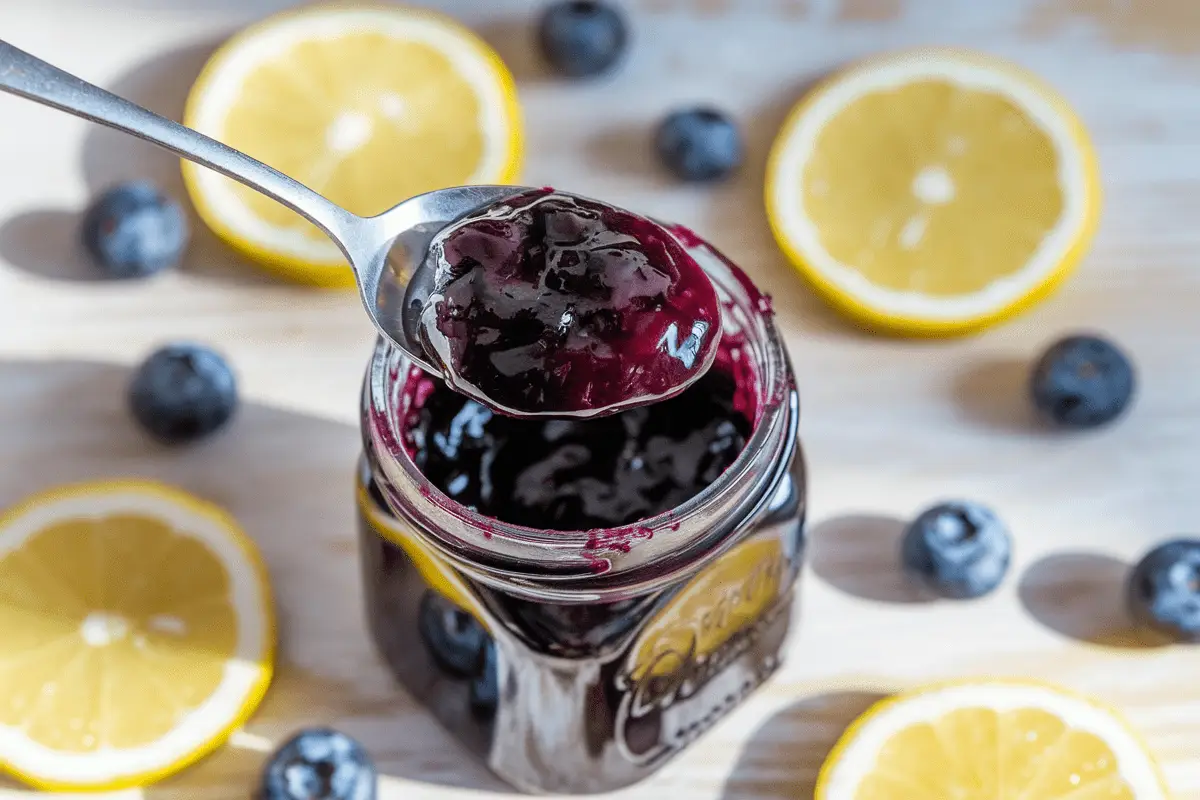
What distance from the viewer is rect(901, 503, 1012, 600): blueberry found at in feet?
4.02

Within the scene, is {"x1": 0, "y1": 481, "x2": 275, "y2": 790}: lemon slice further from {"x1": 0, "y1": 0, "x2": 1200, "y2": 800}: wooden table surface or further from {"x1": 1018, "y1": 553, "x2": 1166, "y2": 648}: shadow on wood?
{"x1": 1018, "y1": 553, "x2": 1166, "y2": 648}: shadow on wood

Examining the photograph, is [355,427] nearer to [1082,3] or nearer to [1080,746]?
[1080,746]

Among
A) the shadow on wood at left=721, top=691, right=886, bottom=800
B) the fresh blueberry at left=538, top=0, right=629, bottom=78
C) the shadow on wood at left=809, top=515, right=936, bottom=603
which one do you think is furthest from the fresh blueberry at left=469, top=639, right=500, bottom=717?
the fresh blueberry at left=538, top=0, right=629, bottom=78

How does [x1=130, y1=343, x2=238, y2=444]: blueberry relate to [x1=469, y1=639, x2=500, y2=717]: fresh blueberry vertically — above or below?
above

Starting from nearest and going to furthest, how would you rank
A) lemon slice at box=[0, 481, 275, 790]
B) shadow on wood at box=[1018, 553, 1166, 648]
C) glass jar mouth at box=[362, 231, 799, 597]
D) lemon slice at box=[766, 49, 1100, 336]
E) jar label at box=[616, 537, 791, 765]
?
glass jar mouth at box=[362, 231, 799, 597], jar label at box=[616, 537, 791, 765], lemon slice at box=[0, 481, 275, 790], shadow on wood at box=[1018, 553, 1166, 648], lemon slice at box=[766, 49, 1100, 336]

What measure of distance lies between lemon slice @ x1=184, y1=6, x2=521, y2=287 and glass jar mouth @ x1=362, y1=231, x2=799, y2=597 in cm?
42

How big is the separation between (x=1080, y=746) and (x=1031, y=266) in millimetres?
459

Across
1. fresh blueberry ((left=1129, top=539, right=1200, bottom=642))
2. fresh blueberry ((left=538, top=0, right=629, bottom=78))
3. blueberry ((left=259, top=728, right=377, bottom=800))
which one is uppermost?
fresh blueberry ((left=538, top=0, right=629, bottom=78))

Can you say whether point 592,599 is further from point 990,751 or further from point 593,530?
point 990,751

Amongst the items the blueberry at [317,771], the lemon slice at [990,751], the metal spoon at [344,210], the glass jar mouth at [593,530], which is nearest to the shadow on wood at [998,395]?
the lemon slice at [990,751]

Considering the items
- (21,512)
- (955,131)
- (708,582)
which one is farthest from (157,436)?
(955,131)

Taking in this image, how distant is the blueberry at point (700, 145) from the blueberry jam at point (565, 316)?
0.50 metres

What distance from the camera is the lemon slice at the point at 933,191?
4.49 ft

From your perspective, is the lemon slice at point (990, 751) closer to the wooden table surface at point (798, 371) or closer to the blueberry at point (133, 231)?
the wooden table surface at point (798, 371)
